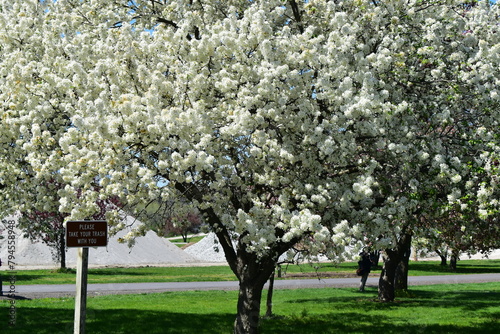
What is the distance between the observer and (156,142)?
9.55 metres

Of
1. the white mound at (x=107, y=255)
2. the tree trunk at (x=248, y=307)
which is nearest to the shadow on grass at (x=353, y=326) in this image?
the tree trunk at (x=248, y=307)

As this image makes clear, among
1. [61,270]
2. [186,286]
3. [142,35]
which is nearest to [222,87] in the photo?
[142,35]

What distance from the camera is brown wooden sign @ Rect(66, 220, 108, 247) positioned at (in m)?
7.75

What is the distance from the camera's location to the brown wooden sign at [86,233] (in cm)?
775

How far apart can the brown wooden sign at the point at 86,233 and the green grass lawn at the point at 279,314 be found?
21.4 feet

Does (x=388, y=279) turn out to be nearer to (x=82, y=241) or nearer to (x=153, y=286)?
(x=153, y=286)

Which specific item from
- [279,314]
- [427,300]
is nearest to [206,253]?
[427,300]

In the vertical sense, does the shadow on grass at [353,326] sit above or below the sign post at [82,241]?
below

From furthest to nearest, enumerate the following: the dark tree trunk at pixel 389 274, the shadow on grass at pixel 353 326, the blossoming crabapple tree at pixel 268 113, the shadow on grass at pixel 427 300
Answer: the dark tree trunk at pixel 389 274 → the shadow on grass at pixel 427 300 → the shadow on grass at pixel 353 326 → the blossoming crabapple tree at pixel 268 113

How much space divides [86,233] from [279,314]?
11.3m

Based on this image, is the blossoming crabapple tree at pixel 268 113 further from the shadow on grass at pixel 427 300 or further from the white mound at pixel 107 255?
the white mound at pixel 107 255

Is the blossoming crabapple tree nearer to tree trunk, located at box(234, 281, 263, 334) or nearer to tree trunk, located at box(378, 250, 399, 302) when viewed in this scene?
tree trunk, located at box(234, 281, 263, 334)

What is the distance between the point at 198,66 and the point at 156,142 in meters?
1.72

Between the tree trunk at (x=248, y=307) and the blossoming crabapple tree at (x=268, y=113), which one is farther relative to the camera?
the tree trunk at (x=248, y=307)
